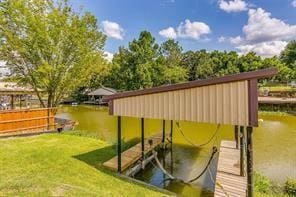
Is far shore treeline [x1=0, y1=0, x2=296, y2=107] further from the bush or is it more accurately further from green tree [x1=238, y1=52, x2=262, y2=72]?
green tree [x1=238, y1=52, x2=262, y2=72]

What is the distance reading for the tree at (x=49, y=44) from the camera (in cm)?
1577

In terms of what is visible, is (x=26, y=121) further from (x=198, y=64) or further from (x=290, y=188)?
(x=198, y=64)

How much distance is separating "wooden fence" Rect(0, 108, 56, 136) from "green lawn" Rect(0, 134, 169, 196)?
1248 millimetres

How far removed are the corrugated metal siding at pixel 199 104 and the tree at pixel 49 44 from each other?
1019cm

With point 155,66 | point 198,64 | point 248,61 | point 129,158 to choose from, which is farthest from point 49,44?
point 198,64

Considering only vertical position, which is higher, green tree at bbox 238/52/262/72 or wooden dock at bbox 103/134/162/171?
green tree at bbox 238/52/262/72

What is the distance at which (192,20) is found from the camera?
44.3 m

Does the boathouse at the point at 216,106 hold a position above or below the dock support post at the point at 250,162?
above

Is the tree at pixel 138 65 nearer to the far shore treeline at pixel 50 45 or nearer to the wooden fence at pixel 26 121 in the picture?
the far shore treeline at pixel 50 45

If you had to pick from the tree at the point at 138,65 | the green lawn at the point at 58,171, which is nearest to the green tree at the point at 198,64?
the tree at the point at 138,65

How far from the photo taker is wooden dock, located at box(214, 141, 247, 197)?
6.55 meters

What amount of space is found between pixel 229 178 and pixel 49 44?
44.8 feet

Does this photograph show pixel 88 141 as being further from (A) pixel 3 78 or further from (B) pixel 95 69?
(A) pixel 3 78

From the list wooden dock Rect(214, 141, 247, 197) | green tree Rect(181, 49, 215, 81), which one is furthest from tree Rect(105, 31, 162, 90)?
wooden dock Rect(214, 141, 247, 197)
